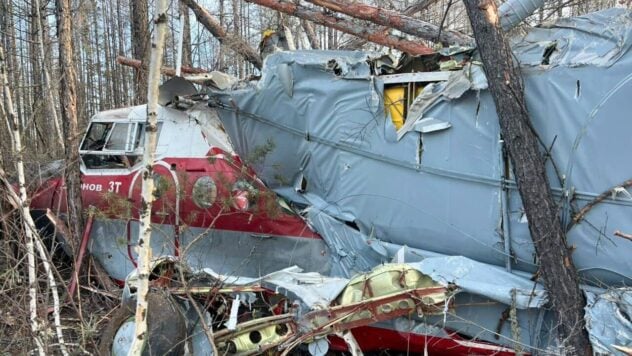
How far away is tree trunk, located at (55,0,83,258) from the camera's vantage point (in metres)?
6.27

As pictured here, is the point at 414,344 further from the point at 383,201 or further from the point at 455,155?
the point at 455,155

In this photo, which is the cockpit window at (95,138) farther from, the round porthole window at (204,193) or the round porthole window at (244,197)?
the round porthole window at (244,197)

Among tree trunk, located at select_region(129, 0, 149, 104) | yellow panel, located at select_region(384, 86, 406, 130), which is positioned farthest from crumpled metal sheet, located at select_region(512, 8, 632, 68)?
tree trunk, located at select_region(129, 0, 149, 104)

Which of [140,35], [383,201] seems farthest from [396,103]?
[140,35]

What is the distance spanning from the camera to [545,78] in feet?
13.5

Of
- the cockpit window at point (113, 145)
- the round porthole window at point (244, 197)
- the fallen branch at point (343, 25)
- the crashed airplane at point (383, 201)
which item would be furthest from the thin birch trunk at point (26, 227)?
the fallen branch at point (343, 25)

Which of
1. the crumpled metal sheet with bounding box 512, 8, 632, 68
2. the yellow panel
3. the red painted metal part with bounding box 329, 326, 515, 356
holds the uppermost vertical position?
the crumpled metal sheet with bounding box 512, 8, 632, 68

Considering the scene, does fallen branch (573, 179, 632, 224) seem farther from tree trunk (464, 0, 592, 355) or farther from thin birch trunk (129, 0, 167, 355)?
thin birch trunk (129, 0, 167, 355)

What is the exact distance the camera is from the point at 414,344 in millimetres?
4398

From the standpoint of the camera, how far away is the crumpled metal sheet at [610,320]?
3.46 m

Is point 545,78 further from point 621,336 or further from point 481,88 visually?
point 621,336

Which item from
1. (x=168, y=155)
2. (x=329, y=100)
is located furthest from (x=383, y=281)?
(x=168, y=155)

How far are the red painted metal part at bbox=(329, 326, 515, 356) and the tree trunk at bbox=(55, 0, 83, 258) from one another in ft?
12.0

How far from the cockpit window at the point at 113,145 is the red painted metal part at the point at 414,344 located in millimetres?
3478
